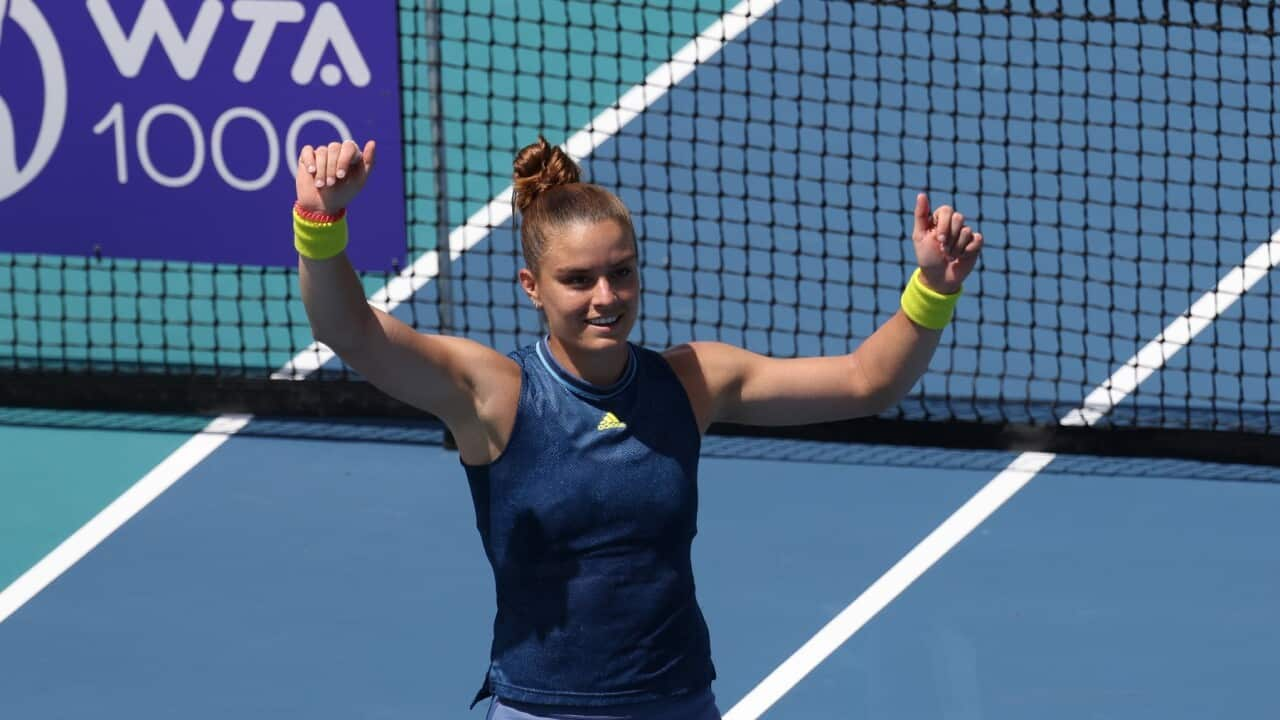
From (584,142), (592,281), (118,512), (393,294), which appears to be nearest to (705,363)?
(592,281)

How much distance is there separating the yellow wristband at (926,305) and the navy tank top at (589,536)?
58 centimetres

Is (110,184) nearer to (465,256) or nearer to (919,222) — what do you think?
(465,256)

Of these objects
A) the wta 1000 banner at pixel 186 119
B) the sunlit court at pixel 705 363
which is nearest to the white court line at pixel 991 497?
the sunlit court at pixel 705 363

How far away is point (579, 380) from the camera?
406cm

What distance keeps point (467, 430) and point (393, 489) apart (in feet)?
12.5

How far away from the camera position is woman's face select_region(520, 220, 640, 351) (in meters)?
Result: 3.91

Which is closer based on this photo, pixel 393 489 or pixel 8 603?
pixel 8 603

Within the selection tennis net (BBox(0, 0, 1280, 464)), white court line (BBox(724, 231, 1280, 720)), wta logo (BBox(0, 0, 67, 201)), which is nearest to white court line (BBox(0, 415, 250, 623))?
tennis net (BBox(0, 0, 1280, 464))

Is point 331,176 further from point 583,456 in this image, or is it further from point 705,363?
point 705,363

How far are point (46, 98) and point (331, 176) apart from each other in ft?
15.1

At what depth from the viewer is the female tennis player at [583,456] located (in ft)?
13.0

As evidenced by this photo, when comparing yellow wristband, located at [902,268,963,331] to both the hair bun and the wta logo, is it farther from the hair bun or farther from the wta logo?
the wta logo

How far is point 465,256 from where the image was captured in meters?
9.02

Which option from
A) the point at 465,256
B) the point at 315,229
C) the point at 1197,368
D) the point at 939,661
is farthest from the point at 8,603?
the point at 1197,368
